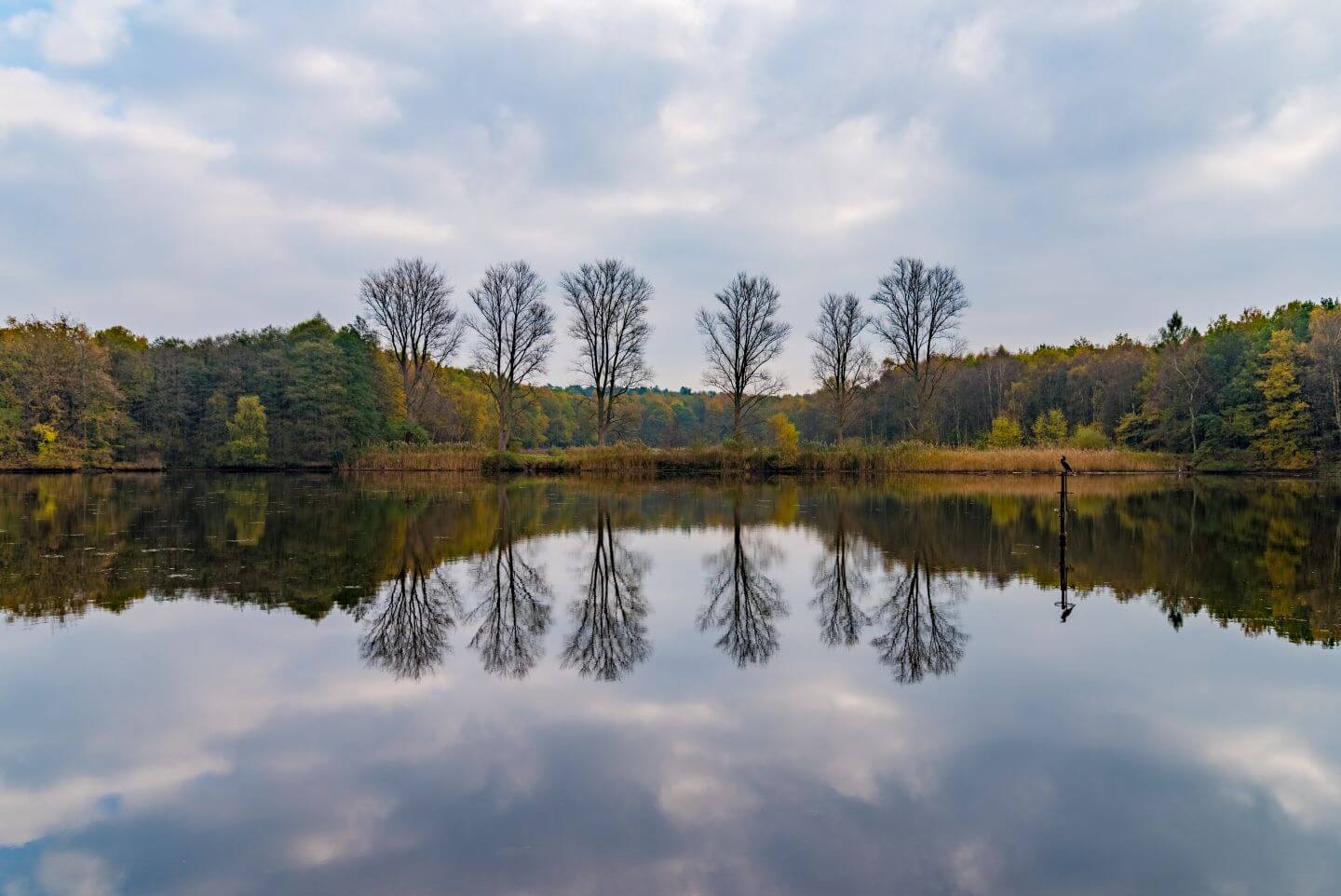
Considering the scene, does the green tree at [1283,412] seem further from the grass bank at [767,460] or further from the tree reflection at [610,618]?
the tree reflection at [610,618]

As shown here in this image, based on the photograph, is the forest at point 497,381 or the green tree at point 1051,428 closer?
the forest at point 497,381

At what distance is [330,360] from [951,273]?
3599cm

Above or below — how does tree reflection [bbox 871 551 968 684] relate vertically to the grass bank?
below

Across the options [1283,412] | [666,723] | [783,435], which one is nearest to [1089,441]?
[1283,412]

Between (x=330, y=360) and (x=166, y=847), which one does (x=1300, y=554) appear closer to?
(x=166, y=847)

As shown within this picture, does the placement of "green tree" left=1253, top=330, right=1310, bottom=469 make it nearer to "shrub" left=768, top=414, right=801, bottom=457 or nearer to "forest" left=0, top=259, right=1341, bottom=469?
"forest" left=0, top=259, right=1341, bottom=469

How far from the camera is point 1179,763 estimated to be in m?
4.50

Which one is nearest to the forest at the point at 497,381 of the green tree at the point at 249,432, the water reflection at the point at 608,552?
the green tree at the point at 249,432

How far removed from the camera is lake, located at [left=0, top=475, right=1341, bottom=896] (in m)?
3.46

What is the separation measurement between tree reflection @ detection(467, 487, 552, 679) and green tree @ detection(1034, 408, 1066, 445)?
174 feet

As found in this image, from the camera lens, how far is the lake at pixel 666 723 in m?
3.46

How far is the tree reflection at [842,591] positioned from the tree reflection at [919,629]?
0.26 metres

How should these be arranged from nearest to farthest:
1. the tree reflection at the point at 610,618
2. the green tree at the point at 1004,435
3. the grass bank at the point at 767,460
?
the tree reflection at the point at 610,618
the grass bank at the point at 767,460
the green tree at the point at 1004,435

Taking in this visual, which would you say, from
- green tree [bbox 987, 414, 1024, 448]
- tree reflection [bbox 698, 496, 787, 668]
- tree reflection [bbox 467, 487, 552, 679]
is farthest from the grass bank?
tree reflection [bbox 467, 487, 552, 679]
